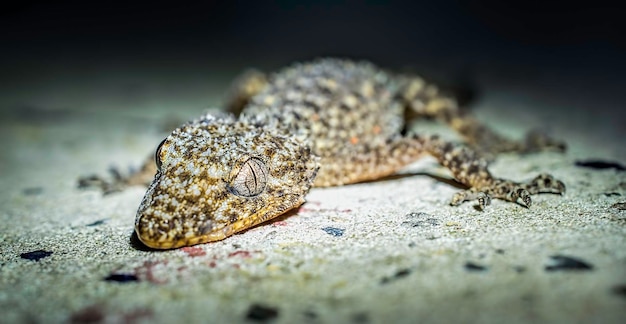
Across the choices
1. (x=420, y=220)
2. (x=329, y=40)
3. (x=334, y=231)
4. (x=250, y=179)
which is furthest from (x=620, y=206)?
(x=329, y=40)

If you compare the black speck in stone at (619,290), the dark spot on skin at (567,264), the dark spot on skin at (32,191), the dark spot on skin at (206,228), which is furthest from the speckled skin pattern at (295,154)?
the dark spot on skin at (32,191)

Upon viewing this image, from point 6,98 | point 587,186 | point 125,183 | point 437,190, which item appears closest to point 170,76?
point 6,98

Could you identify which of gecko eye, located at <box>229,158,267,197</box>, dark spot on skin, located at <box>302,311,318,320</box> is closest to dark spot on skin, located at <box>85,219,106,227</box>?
gecko eye, located at <box>229,158,267,197</box>

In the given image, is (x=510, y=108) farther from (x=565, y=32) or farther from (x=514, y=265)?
(x=565, y=32)

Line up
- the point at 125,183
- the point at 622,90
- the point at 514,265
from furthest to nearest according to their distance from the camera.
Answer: the point at 622,90 → the point at 125,183 → the point at 514,265

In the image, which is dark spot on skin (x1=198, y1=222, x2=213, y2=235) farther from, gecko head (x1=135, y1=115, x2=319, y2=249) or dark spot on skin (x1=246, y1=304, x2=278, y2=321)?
dark spot on skin (x1=246, y1=304, x2=278, y2=321)

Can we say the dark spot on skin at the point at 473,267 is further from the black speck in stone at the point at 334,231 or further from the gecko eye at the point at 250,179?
the gecko eye at the point at 250,179

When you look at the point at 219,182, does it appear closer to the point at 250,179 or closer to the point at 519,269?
the point at 250,179
